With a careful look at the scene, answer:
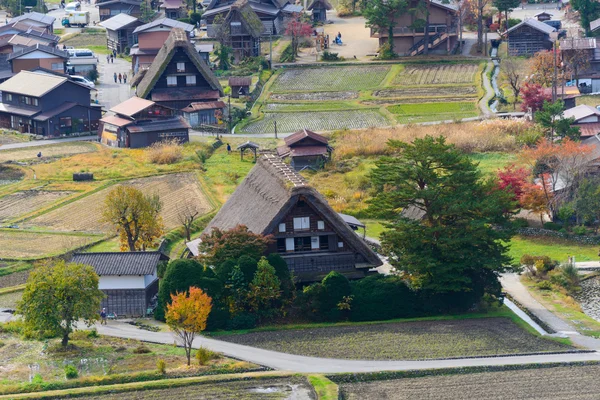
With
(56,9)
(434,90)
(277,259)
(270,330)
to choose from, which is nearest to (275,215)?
(277,259)

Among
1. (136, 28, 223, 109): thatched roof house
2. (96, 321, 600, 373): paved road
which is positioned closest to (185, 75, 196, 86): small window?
(136, 28, 223, 109): thatched roof house

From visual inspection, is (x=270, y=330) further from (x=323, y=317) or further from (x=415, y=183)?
(x=415, y=183)

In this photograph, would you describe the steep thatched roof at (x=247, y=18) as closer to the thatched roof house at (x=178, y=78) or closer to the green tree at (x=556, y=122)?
the thatched roof house at (x=178, y=78)

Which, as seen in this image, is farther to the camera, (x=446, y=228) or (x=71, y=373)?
(x=446, y=228)

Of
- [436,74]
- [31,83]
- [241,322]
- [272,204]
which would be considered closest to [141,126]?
[31,83]

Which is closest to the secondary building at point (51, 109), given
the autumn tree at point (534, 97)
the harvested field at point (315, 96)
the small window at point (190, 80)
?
the small window at point (190, 80)

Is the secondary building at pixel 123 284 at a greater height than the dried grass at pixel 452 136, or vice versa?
the dried grass at pixel 452 136

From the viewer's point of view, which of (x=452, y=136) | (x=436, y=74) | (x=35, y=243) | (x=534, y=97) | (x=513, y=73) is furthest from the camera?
(x=436, y=74)

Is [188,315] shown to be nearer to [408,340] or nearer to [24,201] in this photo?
[408,340]
